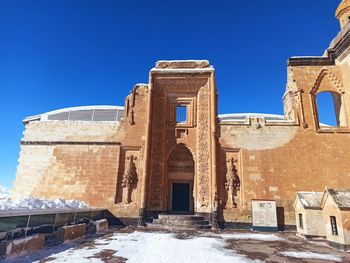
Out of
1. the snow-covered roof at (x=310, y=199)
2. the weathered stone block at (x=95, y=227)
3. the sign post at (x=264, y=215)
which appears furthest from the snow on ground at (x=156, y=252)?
the sign post at (x=264, y=215)

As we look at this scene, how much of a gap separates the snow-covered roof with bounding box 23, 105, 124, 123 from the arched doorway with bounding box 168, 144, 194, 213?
8.41 meters

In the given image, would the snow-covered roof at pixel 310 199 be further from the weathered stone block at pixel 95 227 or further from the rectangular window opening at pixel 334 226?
the weathered stone block at pixel 95 227

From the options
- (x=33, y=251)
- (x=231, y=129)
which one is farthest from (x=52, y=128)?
(x=231, y=129)

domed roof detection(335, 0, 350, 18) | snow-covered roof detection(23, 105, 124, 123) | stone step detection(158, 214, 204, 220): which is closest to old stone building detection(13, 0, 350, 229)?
stone step detection(158, 214, 204, 220)

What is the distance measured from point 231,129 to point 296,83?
473 centimetres

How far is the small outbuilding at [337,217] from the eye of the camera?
6965mm

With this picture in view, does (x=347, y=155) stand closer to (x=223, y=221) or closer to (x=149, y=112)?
(x=223, y=221)

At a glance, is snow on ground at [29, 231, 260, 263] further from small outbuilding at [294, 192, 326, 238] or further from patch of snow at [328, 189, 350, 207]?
small outbuilding at [294, 192, 326, 238]

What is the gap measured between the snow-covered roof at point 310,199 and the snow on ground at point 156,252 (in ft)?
14.5

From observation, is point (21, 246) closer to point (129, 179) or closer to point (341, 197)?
point (129, 179)

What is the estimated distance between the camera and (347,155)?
39.8 feet

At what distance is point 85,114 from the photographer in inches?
820

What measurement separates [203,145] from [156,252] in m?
7.84

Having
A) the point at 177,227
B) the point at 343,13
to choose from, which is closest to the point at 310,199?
the point at 177,227
